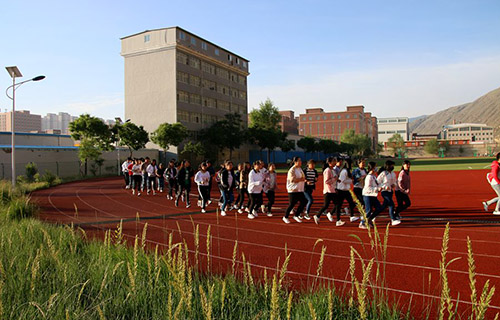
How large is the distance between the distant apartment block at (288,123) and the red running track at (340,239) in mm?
152846

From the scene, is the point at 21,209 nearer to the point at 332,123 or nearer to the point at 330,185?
the point at 330,185

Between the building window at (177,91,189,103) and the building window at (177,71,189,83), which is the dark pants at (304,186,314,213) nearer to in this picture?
the building window at (177,91,189,103)

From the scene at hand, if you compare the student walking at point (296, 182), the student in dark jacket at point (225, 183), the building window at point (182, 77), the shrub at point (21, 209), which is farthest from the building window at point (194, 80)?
the student walking at point (296, 182)

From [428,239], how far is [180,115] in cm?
5177

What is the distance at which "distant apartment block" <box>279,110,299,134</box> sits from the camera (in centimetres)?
16875

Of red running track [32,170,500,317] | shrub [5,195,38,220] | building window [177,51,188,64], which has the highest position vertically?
building window [177,51,188,64]

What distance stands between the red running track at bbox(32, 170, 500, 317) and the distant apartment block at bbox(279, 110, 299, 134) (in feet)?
501

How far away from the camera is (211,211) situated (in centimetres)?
1418

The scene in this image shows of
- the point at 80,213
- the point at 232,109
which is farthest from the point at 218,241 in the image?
the point at 232,109

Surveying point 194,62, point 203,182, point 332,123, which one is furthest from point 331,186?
point 332,123

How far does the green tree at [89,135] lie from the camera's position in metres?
37.7

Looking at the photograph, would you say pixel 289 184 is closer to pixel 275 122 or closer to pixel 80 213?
pixel 80 213

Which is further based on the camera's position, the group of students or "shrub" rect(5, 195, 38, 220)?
"shrub" rect(5, 195, 38, 220)

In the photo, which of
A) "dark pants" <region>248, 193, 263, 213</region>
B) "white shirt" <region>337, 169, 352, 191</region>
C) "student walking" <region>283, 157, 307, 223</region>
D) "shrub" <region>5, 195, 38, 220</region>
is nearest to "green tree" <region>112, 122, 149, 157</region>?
"shrub" <region>5, 195, 38, 220</region>
